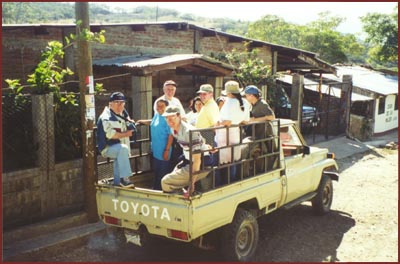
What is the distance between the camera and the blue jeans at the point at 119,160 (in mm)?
5504

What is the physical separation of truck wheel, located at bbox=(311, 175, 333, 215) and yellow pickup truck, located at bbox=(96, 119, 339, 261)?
66cm

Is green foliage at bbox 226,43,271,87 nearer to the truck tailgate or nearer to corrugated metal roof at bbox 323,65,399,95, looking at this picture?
corrugated metal roof at bbox 323,65,399,95

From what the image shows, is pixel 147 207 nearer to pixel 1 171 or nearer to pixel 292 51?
pixel 1 171

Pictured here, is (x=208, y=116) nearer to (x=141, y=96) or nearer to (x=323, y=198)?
(x=323, y=198)

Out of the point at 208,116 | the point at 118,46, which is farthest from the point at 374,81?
the point at 208,116

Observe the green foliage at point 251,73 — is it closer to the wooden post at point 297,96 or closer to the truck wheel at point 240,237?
the wooden post at point 297,96

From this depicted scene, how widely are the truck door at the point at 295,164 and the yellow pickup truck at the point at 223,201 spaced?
0.05 feet

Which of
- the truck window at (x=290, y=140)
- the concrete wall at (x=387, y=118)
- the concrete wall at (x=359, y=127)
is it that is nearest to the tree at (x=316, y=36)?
the concrete wall at (x=387, y=118)

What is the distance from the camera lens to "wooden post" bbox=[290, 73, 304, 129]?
1352 cm

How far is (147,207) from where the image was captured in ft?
16.0

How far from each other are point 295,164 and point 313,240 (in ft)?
3.89

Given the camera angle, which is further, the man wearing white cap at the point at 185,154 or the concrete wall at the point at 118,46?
the concrete wall at the point at 118,46

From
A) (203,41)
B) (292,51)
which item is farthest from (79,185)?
(292,51)

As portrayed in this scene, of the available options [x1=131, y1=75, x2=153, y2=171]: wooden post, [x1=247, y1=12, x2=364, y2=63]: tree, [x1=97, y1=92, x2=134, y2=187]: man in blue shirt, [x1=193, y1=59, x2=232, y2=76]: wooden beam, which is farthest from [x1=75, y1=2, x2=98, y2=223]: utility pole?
[x1=247, y1=12, x2=364, y2=63]: tree
